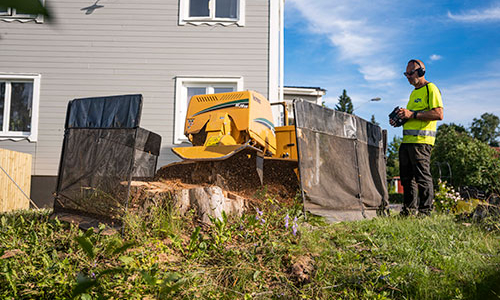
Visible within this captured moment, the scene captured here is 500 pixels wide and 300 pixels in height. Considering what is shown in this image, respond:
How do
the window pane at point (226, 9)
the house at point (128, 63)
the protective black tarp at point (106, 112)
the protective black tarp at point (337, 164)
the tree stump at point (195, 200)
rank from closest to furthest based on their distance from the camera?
the tree stump at point (195, 200) < the protective black tarp at point (106, 112) < the protective black tarp at point (337, 164) < the house at point (128, 63) < the window pane at point (226, 9)

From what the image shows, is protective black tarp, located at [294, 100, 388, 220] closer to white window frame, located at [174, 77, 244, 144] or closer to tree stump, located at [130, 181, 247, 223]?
tree stump, located at [130, 181, 247, 223]

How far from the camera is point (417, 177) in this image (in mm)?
6258

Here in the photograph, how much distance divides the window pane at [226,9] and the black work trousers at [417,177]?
565cm

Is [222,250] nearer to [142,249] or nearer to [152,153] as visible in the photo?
[142,249]

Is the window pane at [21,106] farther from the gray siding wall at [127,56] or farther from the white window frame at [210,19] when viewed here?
the white window frame at [210,19]

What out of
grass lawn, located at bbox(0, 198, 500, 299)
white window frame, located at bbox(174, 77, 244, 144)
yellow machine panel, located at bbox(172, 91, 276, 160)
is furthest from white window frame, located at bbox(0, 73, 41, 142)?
grass lawn, located at bbox(0, 198, 500, 299)

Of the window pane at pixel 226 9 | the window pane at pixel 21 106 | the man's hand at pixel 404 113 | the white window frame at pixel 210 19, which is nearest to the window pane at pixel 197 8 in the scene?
the white window frame at pixel 210 19

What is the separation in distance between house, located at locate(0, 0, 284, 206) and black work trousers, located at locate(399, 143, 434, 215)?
160 inches

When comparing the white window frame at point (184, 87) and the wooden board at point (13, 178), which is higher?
the white window frame at point (184, 87)

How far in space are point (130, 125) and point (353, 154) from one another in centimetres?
349

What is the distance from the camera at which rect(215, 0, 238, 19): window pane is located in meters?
10.0

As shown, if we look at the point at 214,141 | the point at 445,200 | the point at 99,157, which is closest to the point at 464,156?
the point at 445,200

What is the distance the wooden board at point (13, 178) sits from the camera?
28.7ft

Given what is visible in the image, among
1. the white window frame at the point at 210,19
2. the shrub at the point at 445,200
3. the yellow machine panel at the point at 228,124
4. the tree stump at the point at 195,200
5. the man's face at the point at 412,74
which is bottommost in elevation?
the shrub at the point at 445,200
